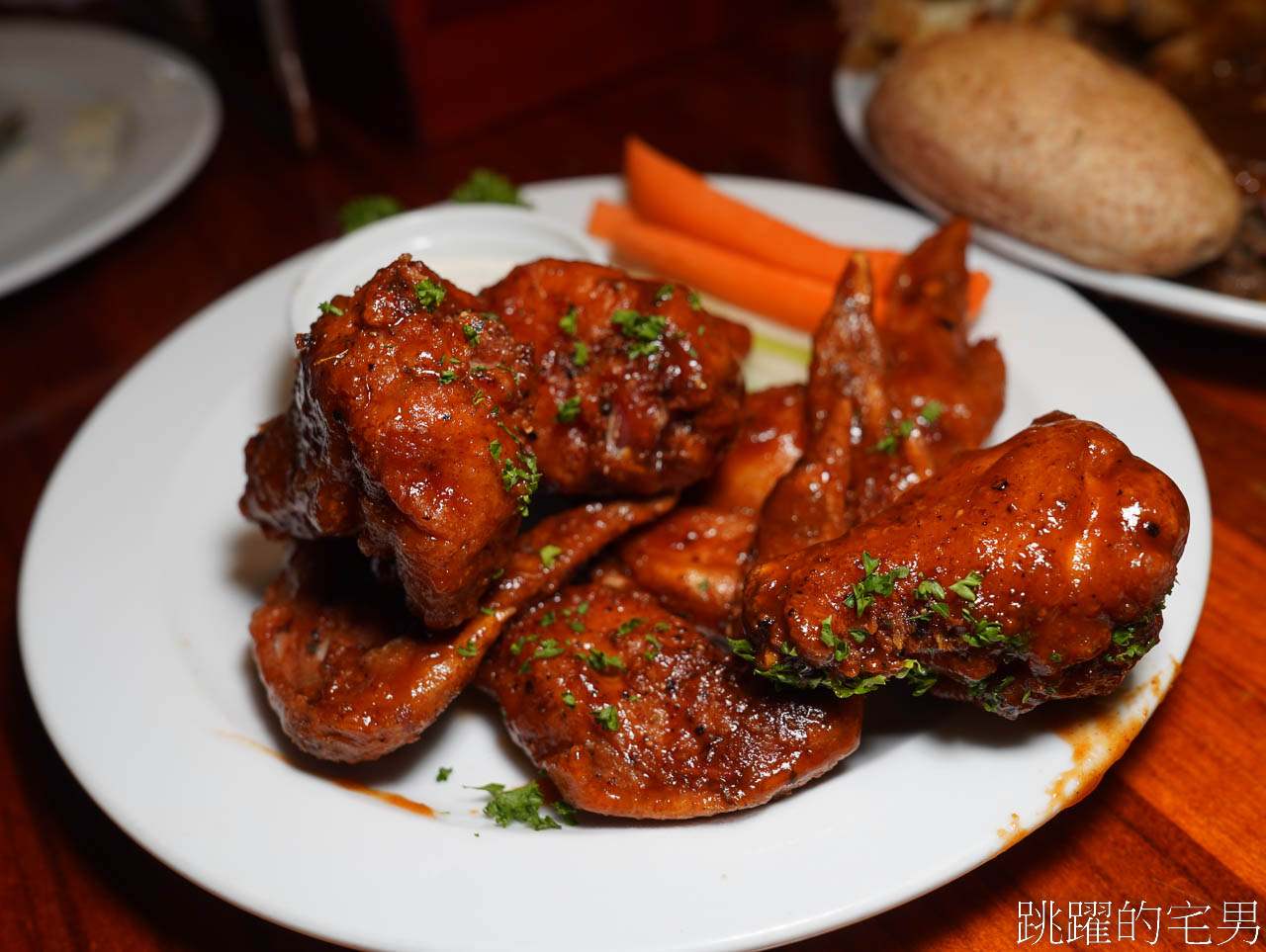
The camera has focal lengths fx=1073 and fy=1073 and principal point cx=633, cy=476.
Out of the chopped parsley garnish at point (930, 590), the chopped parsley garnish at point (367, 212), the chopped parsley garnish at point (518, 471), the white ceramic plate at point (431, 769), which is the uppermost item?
the chopped parsley garnish at point (518, 471)

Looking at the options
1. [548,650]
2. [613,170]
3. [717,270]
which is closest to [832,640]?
[548,650]

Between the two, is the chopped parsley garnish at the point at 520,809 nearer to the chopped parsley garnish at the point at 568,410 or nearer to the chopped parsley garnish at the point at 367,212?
the chopped parsley garnish at the point at 568,410

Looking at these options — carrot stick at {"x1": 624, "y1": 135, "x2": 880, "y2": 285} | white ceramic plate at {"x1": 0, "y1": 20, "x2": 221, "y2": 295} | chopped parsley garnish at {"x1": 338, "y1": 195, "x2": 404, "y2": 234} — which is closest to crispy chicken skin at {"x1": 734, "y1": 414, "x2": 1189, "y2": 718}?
carrot stick at {"x1": 624, "y1": 135, "x2": 880, "y2": 285}

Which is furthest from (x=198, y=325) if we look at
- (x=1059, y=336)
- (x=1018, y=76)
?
(x=1018, y=76)

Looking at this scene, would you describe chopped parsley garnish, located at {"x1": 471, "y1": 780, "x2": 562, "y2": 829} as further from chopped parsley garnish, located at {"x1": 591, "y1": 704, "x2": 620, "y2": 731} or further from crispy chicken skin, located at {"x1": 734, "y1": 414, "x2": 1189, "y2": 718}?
crispy chicken skin, located at {"x1": 734, "y1": 414, "x2": 1189, "y2": 718}

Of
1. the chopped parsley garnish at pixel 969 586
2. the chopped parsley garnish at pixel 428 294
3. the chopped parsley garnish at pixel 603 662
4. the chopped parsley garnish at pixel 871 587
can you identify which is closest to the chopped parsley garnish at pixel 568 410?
the chopped parsley garnish at pixel 428 294

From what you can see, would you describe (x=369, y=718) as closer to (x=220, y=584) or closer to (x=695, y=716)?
(x=695, y=716)
